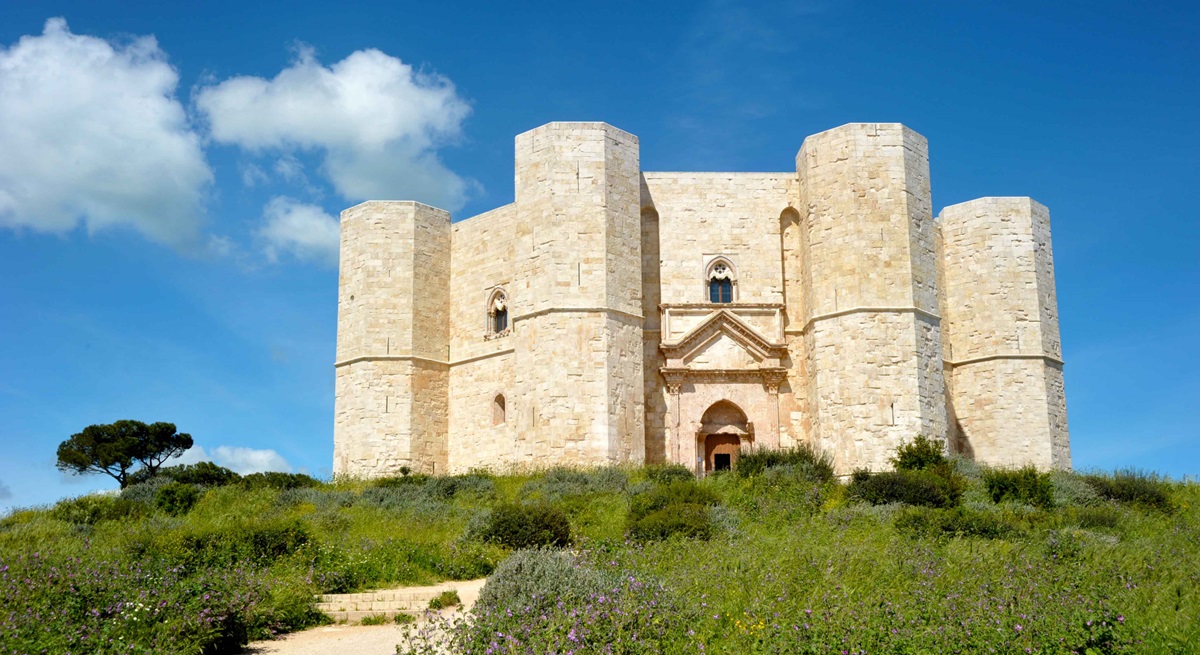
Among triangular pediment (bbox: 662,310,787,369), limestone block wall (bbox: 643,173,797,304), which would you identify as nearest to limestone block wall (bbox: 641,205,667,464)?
limestone block wall (bbox: 643,173,797,304)

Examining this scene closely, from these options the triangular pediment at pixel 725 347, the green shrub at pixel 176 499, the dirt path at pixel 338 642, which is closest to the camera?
the dirt path at pixel 338 642

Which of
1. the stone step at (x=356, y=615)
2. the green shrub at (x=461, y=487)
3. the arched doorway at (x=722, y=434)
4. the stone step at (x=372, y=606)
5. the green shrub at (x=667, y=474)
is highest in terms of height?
the arched doorway at (x=722, y=434)

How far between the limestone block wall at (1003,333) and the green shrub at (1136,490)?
552 centimetres

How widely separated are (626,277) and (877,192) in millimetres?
5781

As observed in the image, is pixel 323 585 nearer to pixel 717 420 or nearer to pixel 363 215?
pixel 717 420

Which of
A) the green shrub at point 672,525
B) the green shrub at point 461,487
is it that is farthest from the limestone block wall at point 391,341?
the green shrub at point 672,525

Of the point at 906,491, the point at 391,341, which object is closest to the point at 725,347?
the point at 391,341

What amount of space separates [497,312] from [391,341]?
269cm

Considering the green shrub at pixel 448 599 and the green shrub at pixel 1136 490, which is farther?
the green shrub at pixel 1136 490

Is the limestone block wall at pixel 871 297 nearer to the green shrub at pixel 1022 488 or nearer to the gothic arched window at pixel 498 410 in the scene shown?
the green shrub at pixel 1022 488

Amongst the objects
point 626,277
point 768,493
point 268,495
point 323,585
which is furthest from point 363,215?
point 323,585

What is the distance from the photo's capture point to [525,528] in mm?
13164

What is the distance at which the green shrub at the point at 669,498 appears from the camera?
14.3m

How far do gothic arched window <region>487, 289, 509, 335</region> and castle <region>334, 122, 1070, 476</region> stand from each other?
49mm
